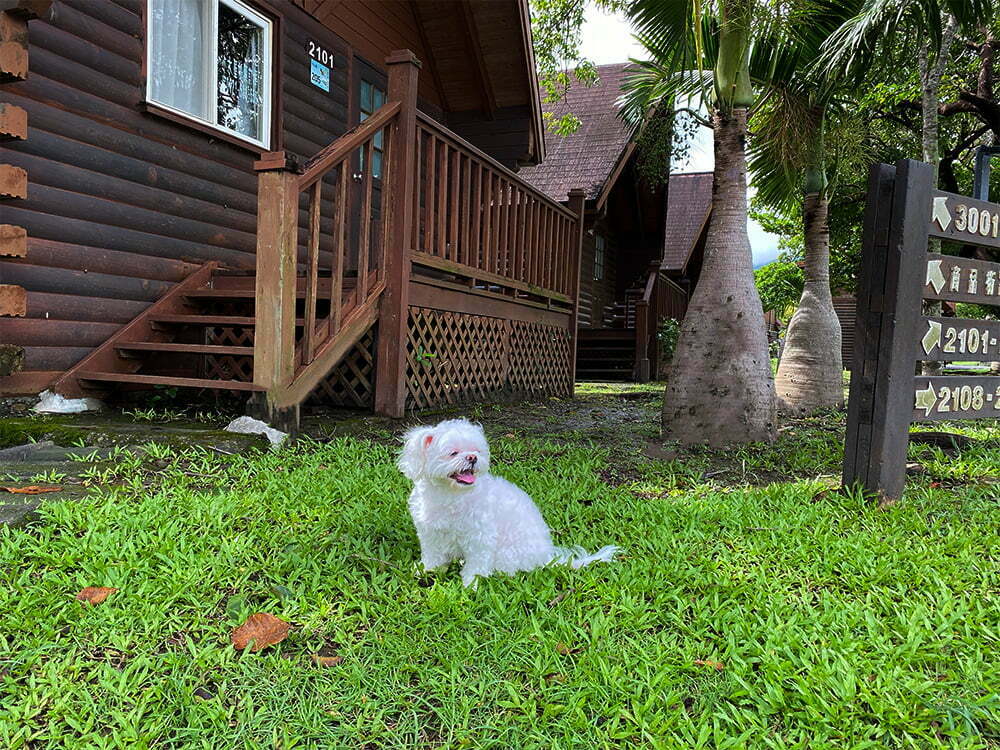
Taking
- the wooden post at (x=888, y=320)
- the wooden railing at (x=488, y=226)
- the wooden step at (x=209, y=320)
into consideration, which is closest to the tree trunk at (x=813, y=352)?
the wooden railing at (x=488, y=226)

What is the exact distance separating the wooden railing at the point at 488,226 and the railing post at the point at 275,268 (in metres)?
1.66

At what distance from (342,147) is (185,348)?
1.89m

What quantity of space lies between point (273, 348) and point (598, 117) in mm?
14690

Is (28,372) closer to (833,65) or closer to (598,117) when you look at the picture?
(833,65)

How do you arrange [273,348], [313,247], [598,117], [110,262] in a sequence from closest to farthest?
[273,348], [313,247], [110,262], [598,117]

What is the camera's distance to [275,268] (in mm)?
4391

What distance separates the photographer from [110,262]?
5.52 metres

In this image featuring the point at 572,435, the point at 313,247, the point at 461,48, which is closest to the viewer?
the point at 313,247

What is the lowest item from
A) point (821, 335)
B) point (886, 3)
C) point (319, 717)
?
point (319, 717)

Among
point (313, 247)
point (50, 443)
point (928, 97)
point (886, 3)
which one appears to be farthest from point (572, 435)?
point (928, 97)

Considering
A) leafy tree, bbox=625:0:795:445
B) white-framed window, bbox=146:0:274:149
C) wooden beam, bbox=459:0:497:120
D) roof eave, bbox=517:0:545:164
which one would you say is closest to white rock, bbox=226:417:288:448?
white-framed window, bbox=146:0:274:149

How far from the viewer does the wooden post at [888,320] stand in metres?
3.69

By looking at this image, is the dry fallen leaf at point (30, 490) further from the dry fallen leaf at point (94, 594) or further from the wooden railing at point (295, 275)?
the wooden railing at point (295, 275)

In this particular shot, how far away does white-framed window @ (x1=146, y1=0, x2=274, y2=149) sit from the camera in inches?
234
